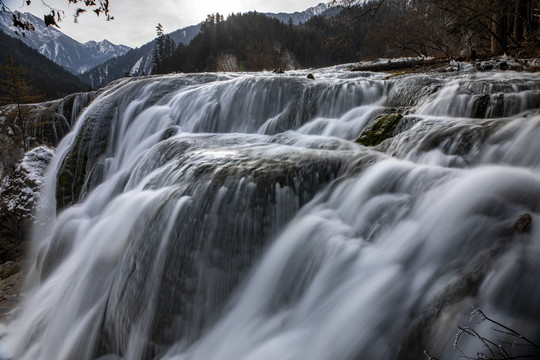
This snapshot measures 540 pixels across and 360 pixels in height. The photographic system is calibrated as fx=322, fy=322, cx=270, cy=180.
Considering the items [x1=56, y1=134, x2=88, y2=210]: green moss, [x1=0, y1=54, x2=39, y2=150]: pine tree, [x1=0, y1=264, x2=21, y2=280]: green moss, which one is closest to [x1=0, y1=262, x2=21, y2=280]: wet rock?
[x1=0, y1=264, x2=21, y2=280]: green moss

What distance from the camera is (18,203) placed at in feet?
27.6

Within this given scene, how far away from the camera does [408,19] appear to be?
35.2 feet

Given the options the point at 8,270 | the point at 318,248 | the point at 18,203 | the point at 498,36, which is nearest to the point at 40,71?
the point at 18,203

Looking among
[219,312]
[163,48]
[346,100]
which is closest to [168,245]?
[219,312]

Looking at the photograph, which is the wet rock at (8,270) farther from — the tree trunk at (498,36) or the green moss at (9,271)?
the tree trunk at (498,36)

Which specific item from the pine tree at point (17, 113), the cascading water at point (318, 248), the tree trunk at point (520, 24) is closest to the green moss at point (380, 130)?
the cascading water at point (318, 248)

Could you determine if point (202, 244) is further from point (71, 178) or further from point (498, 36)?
point (498, 36)

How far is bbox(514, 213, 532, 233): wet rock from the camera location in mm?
2111

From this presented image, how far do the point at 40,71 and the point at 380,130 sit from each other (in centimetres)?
11654

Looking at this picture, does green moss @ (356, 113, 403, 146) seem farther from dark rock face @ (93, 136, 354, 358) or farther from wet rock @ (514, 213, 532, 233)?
wet rock @ (514, 213, 532, 233)

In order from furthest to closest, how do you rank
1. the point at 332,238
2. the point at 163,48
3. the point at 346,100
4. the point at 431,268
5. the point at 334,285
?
the point at 163,48, the point at 346,100, the point at 332,238, the point at 334,285, the point at 431,268

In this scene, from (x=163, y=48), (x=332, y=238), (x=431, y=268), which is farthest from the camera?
(x=163, y=48)

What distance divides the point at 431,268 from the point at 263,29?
2873 inches

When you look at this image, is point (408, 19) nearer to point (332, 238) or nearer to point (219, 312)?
point (332, 238)
